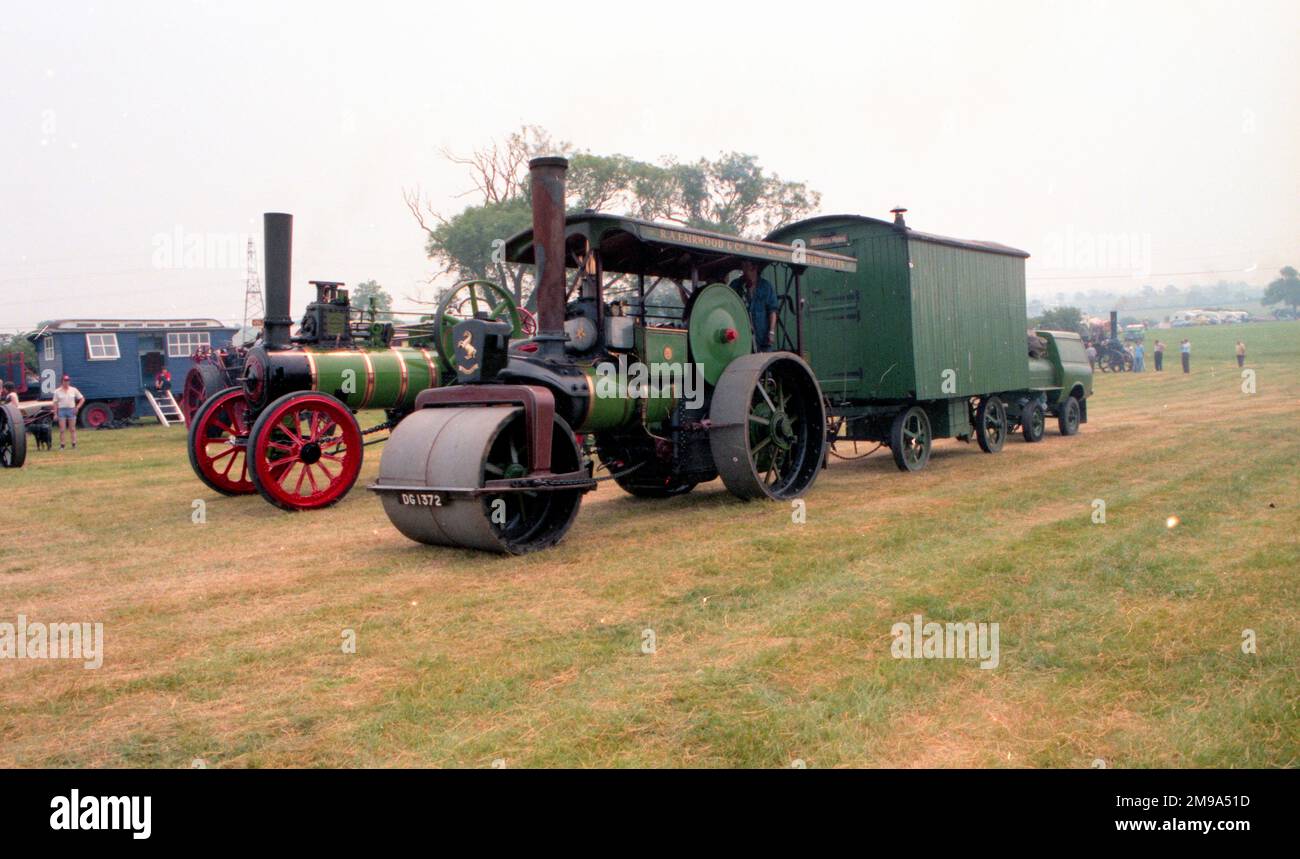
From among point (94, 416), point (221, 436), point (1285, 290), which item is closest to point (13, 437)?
point (221, 436)

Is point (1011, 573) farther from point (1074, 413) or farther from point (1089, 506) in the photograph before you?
point (1074, 413)

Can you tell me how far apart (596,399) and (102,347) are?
27404 mm

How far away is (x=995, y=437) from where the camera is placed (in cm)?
1483

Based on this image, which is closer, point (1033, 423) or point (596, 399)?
point (596, 399)

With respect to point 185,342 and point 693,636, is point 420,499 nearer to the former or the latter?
point 693,636

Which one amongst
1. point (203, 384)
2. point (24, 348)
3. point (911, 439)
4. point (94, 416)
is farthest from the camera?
point (24, 348)

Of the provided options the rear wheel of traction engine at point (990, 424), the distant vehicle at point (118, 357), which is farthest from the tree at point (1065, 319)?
the distant vehicle at point (118, 357)

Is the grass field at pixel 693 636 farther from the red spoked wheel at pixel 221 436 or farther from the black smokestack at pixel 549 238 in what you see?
the black smokestack at pixel 549 238

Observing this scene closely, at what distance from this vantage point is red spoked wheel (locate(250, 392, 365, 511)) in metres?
9.98

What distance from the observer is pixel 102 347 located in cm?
3000

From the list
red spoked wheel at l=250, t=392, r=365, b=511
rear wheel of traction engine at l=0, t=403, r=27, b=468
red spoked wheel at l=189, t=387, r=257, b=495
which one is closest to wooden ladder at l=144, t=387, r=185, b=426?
rear wheel of traction engine at l=0, t=403, r=27, b=468

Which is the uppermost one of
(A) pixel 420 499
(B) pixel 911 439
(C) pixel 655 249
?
(C) pixel 655 249

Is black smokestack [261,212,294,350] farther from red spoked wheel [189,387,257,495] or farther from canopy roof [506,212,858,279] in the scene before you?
canopy roof [506,212,858,279]

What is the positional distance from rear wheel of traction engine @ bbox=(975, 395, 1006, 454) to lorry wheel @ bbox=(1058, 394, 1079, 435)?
8.25 ft
